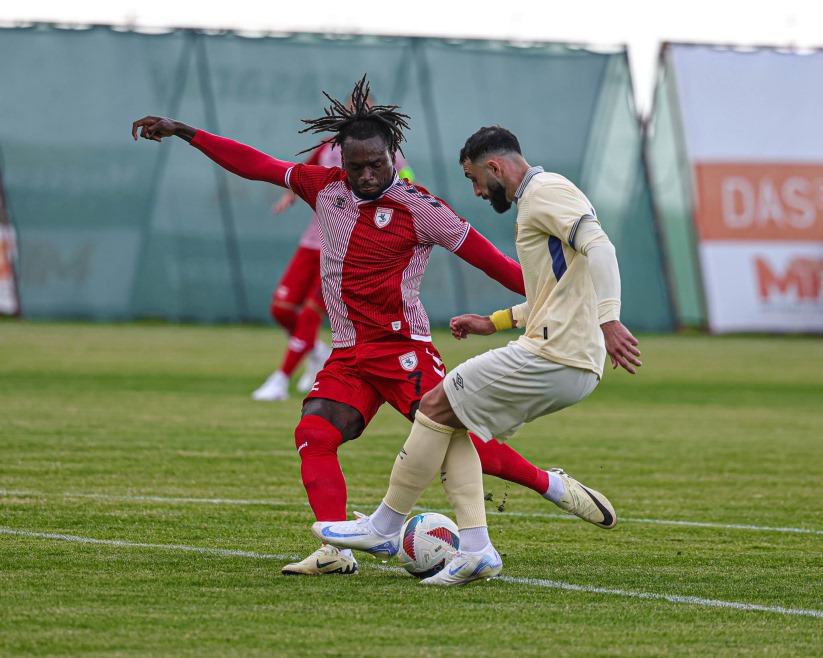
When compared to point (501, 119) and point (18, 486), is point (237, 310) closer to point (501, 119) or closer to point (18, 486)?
point (501, 119)

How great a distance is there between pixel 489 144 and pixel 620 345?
1063 millimetres

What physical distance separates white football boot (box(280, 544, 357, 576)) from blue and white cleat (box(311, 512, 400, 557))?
84 millimetres

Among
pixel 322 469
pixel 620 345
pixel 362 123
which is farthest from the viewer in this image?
pixel 362 123

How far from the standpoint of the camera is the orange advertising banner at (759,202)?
27750 millimetres

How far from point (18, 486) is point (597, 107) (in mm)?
23414

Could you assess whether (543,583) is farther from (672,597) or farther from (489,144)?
(489,144)

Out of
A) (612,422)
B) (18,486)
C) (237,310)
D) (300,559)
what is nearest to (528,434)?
(612,422)

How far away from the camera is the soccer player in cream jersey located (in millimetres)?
5504

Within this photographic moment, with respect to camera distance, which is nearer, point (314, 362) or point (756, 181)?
point (314, 362)

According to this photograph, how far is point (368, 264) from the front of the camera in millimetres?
6148

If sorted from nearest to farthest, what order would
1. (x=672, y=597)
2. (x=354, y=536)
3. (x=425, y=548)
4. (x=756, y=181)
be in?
(x=672, y=597)
(x=354, y=536)
(x=425, y=548)
(x=756, y=181)

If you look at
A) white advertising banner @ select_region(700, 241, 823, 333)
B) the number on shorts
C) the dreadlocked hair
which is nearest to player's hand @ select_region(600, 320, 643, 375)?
the number on shorts

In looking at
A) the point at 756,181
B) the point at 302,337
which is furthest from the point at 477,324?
the point at 756,181

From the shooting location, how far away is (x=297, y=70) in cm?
2850
